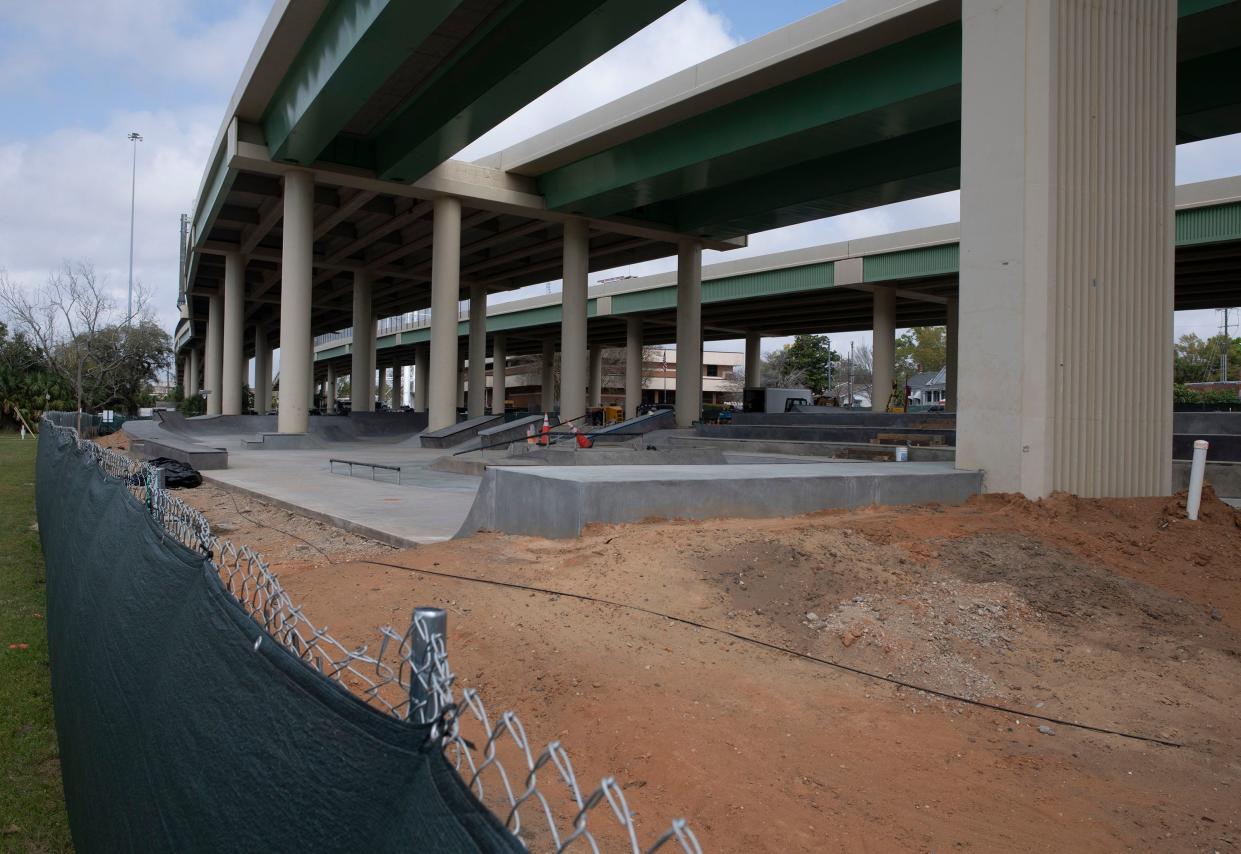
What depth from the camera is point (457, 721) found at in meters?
1.81

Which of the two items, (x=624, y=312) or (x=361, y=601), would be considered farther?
(x=624, y=312)

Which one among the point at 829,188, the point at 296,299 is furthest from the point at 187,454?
the point at 829,188

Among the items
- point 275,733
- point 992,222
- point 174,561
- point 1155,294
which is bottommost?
point 275,733

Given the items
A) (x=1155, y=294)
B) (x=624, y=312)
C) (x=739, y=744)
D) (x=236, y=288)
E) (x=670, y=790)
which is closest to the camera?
(x=670, y=790)

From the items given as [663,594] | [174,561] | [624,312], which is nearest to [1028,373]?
[663,594]

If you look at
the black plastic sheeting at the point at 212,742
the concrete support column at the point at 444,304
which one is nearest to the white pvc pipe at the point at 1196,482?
the black plastic sheeting at the point at 212,742

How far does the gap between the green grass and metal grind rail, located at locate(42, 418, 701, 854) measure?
1552mm

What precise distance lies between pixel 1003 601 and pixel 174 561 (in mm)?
6018

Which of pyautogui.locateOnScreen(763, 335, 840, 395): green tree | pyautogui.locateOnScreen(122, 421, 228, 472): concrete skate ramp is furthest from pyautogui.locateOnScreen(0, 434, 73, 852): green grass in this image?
pyautogui.locateOnScreen(763, 335, 840, 395): green tree

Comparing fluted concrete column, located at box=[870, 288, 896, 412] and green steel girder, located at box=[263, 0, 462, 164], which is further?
fluted concrete column, located at box=[870, 288, 896, 412]

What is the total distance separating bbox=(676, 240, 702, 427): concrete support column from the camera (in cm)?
3325

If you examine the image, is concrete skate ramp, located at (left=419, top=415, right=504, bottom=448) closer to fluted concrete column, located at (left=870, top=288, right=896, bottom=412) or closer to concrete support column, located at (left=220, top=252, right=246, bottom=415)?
concrete support column, located at (left=220, top=252, right=246, bottom=415)

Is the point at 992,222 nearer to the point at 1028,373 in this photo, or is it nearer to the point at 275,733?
the point at 1028,373

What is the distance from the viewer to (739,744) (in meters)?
4.53
